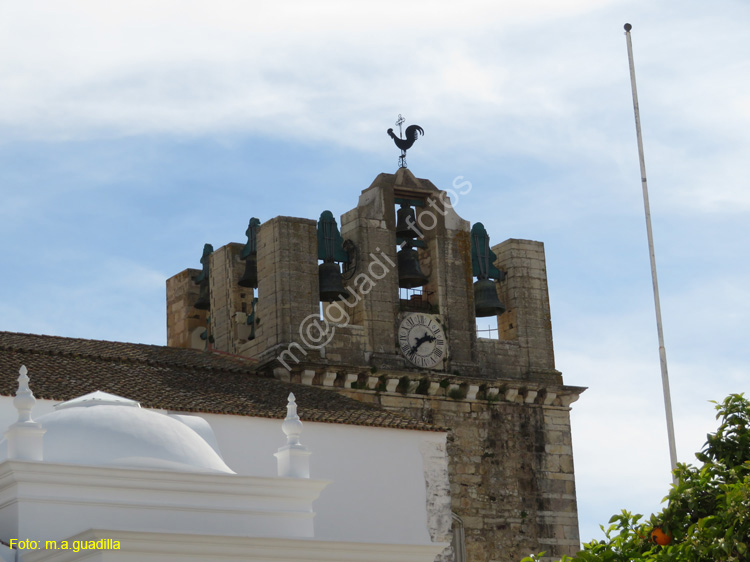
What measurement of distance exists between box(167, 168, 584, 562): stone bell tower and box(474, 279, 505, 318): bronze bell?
3 cm

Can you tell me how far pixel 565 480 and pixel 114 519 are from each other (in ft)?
42.6

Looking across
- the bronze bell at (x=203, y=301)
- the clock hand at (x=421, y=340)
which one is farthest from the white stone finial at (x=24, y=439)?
the bronze bell at (x=203, y=301)

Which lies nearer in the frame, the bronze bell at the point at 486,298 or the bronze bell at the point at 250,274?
the bronze bell at the point at 250,274

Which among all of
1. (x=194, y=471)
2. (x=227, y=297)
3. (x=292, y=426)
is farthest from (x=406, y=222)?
(x=194, y=471)

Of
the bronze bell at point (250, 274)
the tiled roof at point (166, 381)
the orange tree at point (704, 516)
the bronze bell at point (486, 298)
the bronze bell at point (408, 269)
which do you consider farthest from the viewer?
the bronze bell at point (486, 298)

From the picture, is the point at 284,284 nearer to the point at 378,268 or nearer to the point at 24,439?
the point at 378,268

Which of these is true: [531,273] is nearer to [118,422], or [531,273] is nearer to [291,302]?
[291,302]

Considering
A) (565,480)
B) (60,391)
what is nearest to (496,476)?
(565,480)

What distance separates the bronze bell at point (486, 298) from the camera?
27969mm

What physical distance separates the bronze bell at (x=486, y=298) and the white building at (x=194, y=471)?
504cm

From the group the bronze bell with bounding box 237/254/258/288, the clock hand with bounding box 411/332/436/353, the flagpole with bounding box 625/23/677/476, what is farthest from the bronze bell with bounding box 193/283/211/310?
the flagpole with bounding box 625/23/677/476

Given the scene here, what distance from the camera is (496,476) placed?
26578 mm

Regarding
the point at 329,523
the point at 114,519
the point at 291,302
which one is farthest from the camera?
the point at 291,302

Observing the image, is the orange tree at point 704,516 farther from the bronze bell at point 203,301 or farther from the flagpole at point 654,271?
the bronze bell at point 203,301
